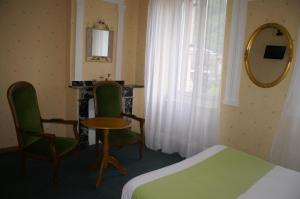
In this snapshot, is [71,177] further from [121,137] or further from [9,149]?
[9,149]

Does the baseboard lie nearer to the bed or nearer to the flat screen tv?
the bed

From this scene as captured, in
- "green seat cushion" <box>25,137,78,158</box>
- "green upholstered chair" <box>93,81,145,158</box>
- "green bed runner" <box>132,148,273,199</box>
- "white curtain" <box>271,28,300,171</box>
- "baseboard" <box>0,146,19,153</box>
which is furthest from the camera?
"baseboard" <box>0,146,19,153</box>

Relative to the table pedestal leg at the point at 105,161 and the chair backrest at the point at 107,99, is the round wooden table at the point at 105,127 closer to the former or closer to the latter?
the table pedestal leg at the point at 105,161

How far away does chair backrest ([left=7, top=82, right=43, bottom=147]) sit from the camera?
270 cm

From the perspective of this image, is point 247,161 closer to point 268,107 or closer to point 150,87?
point 268,107

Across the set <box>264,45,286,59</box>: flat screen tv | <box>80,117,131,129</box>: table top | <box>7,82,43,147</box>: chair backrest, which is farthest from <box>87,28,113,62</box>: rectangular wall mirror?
<box>264,45,286,59</box>: flat screen tv

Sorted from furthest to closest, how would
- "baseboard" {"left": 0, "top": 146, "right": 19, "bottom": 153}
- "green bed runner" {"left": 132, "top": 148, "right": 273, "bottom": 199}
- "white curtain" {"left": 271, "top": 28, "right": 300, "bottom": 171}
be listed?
"baseboard" {"left": 0, "top": 146, "right": 19, "bottom": 153} → "white curtain" {"left": 271, "top": 28, "right": 300, "bottom": 171} → "green bed runner" {"left": 132, "top": 148, "right": 273, "bottom": 199}

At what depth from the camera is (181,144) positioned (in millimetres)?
3648

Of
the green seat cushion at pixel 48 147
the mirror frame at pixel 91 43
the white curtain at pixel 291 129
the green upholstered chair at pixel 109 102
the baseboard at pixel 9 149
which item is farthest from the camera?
the mirror frame at pixel 91 43

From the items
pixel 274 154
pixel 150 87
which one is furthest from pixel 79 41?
pixel 274 154

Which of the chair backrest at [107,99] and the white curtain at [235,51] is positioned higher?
the white curtain at [235,51]

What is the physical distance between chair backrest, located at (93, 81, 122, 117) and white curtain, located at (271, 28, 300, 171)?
2109 millimetres

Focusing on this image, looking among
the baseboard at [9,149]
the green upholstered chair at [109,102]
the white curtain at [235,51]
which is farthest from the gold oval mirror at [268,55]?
the baseboard at [9,149]

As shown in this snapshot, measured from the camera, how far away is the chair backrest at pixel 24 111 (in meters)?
2.70
